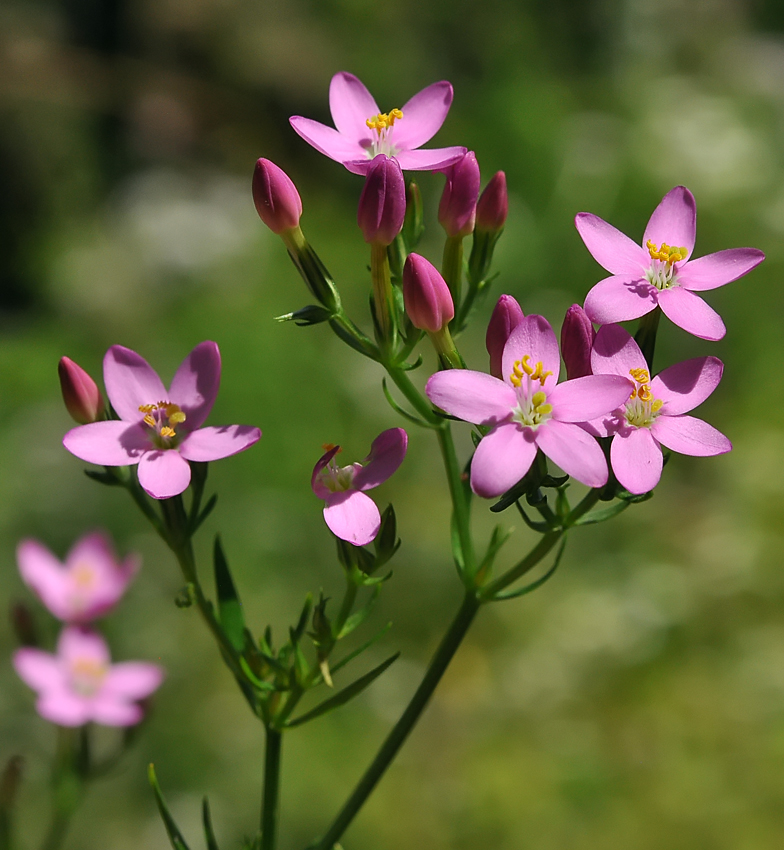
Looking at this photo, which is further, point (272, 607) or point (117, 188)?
point (117, 188)

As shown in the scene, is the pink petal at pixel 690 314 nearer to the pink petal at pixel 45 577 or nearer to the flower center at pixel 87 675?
the flower center at pixel 87 675

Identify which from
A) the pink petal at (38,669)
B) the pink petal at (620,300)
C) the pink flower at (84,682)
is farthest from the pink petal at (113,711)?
the pink petal at (620,300)

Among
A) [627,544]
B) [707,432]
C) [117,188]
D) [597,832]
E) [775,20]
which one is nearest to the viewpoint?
[707,432]

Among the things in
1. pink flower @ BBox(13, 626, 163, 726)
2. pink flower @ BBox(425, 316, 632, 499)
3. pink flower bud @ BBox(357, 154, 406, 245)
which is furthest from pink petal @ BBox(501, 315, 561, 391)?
pink flower @ BBox(13, 626, 163, 726)

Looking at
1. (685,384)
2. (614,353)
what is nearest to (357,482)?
(614,353)

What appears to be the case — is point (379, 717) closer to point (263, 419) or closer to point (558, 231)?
point (263, 419)

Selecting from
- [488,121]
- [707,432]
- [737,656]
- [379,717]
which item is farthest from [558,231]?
[707,432]
